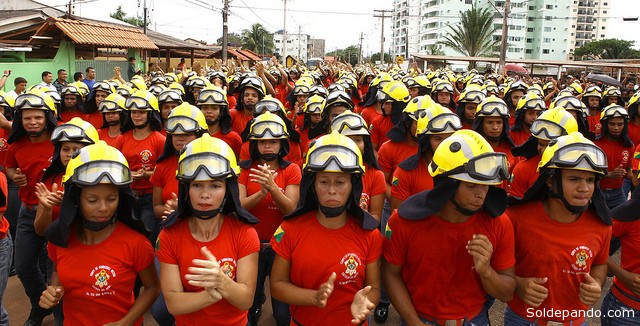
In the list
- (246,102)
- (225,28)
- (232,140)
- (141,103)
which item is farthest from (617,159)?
(225,28)

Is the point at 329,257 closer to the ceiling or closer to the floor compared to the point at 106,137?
closer to the floor

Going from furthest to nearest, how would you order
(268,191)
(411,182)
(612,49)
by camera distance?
(612,49)
(411,182)
(268,191)

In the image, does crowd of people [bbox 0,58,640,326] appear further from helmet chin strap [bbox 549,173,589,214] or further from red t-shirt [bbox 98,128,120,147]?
red t-shirt [bbox 98,128,120,147]

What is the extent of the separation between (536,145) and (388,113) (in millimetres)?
2791

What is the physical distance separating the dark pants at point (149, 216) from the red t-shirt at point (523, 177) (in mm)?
3860

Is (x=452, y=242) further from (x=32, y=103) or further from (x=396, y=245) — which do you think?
(x=32, y=103)

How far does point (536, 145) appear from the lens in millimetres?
5645

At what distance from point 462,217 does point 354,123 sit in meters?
2.22

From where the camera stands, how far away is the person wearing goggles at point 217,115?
272 inches

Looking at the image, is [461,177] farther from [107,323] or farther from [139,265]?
[107,323]

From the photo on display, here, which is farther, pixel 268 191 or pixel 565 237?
pixel 268 191

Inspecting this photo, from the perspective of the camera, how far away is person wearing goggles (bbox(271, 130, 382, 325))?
3.47m

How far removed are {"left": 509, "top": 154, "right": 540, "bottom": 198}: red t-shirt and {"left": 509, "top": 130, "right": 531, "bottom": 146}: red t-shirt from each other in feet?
7.20

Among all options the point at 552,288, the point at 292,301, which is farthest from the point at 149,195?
the point at 552,288
